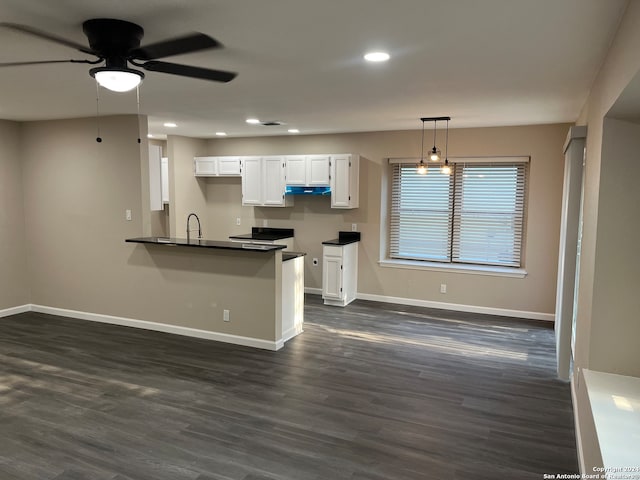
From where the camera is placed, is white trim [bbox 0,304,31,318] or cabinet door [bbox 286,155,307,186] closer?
white trim [bbox 0,304,31,318]

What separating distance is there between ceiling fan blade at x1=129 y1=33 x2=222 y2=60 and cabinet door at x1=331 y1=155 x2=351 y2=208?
175 inches

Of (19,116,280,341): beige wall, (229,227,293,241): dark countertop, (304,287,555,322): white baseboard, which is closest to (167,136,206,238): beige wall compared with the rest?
(229,227,293,241): dark countertop

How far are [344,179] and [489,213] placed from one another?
6.95 feet

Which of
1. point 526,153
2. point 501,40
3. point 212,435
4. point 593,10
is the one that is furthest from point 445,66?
point 526,153

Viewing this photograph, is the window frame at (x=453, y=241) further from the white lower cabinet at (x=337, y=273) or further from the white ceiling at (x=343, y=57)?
the white ceiling at (x=343, y=57)

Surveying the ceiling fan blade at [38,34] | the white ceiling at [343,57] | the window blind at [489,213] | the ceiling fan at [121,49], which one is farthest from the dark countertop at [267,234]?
the ceiling fan blade at [38,34]

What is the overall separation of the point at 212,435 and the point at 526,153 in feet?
16.7

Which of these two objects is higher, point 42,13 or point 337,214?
point 42,13

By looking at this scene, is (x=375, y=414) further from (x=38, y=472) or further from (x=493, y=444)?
(x=38, y=472)

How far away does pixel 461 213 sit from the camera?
6609mm

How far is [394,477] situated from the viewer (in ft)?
8.73

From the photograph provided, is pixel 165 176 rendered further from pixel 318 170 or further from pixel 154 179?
pixel 318 170

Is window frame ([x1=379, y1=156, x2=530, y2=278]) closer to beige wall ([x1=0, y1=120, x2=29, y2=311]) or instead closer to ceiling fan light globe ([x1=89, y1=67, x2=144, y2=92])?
ceiling fan light globe ([x1=89, y1=67, x2=144, y2=92])

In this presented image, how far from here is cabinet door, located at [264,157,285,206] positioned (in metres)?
7.17
